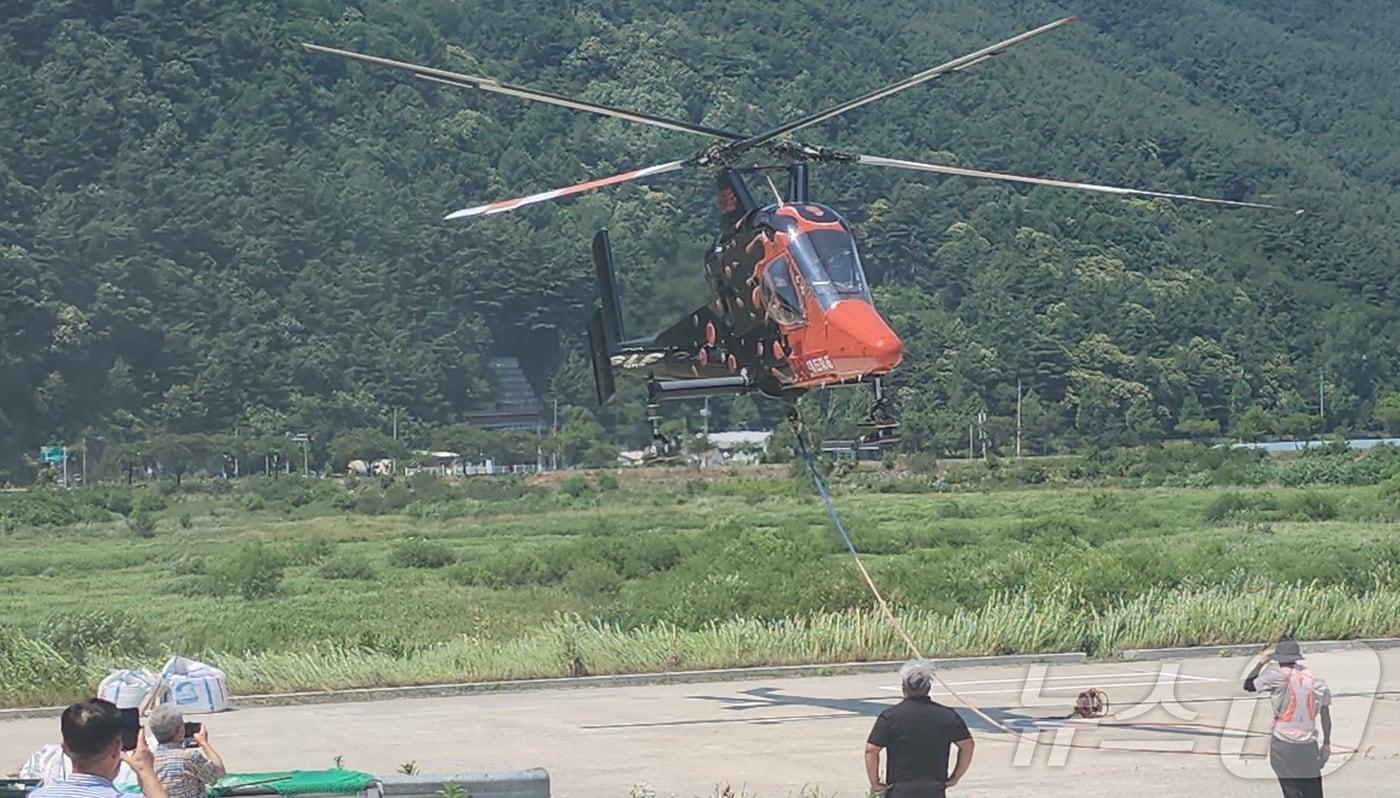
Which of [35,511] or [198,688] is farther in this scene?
[35,511]

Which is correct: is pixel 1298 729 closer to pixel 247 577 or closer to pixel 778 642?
pixel 778 642

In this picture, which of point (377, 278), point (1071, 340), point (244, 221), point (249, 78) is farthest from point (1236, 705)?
point (249, 78)

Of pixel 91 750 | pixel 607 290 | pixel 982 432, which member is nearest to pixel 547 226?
pixel 982 432

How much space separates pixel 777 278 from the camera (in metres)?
20.2

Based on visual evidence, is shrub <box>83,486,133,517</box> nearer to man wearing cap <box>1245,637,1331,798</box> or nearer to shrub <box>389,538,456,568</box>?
shrub <box>389,538,456,568</box>

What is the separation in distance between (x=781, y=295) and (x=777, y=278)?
181 millimetres

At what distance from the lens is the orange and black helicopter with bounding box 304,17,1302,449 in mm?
19125

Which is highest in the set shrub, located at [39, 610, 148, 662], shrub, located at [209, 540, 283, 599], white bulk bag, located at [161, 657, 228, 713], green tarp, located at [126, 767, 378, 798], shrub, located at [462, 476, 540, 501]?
green tarp, located at [126, 767, 378, 798]

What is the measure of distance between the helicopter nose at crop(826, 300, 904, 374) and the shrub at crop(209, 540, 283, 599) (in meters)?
25.7

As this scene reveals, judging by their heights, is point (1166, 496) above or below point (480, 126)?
below

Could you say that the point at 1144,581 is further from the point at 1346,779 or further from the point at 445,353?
the point at 445,353

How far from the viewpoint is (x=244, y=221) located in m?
102

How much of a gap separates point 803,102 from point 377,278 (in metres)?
71.3

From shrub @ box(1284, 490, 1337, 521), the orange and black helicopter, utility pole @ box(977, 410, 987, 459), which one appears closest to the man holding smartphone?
the orange and black helicopter
